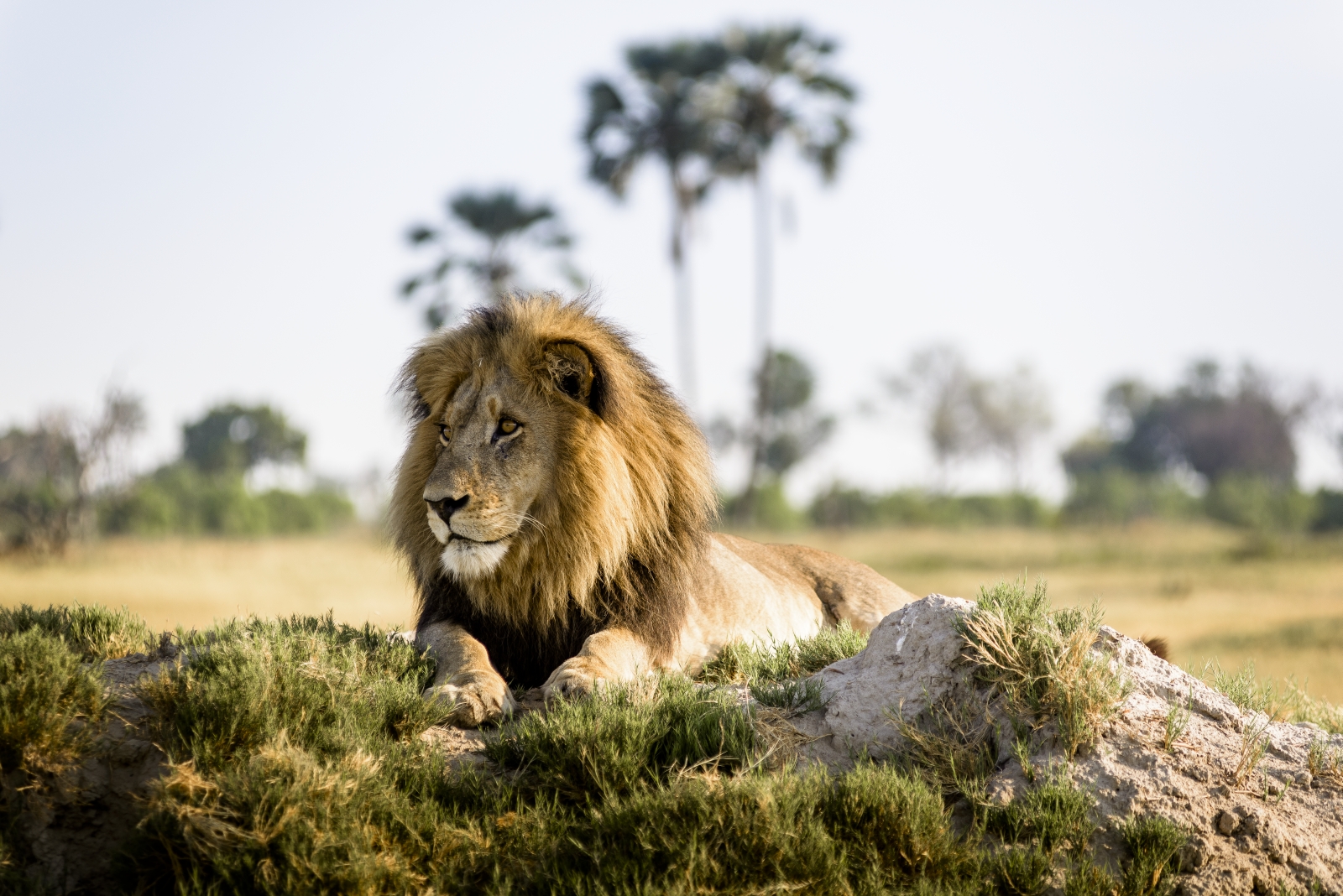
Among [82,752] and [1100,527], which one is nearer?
[82,752]

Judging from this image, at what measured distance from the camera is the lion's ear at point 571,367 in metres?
5.05

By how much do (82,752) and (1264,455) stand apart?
252 feet

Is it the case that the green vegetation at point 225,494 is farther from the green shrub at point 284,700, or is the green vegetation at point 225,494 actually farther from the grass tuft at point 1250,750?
the grass tuft at point 1250,750

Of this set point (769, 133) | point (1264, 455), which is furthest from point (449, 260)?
point (1264, 455)

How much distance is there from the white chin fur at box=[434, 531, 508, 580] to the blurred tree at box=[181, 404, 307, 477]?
62.4m

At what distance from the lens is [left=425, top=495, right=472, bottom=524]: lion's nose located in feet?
15.2

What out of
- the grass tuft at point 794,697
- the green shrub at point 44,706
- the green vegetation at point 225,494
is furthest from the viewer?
the green vegetation at point 225,494

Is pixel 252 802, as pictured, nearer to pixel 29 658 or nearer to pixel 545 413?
pixel 29 658

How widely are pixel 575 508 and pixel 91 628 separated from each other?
2496 millimetres

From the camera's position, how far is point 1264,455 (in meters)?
70.6

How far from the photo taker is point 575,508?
4.89m

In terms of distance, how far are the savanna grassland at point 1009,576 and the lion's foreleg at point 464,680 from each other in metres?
8.32

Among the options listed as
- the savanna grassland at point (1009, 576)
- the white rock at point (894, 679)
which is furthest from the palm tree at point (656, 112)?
the white rock at point (894, 679)

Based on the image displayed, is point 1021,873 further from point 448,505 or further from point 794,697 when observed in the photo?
point 448,505
